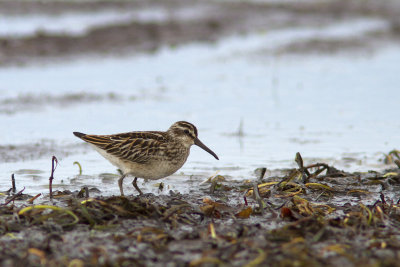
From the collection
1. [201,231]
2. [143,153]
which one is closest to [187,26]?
[143,153]

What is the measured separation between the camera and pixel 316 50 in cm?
2111

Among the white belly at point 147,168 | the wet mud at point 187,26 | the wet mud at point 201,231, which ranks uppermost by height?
the wet mud at point 187,26

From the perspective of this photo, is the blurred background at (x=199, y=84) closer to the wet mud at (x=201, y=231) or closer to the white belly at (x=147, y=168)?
the white belly at (x=147, y=168)

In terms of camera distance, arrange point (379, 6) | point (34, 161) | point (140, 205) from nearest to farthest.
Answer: point (140, 205)
point (34, 161)
point (379, 6)

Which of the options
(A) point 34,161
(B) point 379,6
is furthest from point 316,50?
(A) point 34,161

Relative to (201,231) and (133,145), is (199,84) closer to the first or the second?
(133,145)

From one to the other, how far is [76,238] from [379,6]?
2593 centimetres

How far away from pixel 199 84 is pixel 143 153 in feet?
25.7

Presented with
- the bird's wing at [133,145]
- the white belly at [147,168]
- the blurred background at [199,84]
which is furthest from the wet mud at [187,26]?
the white belly at [147,168]

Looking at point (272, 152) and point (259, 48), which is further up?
point (259, 48)

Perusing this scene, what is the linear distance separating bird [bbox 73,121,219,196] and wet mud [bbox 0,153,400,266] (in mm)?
408

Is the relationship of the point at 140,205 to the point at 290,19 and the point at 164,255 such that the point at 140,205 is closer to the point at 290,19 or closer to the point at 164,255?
the point at 164,255

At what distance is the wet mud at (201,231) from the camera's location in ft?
17.9

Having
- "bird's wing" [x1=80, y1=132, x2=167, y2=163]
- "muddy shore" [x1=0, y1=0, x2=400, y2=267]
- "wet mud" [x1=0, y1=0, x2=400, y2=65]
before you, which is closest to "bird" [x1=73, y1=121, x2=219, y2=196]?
"bird's wing" [x1=80, y1=132, x2=167, y2=163]
